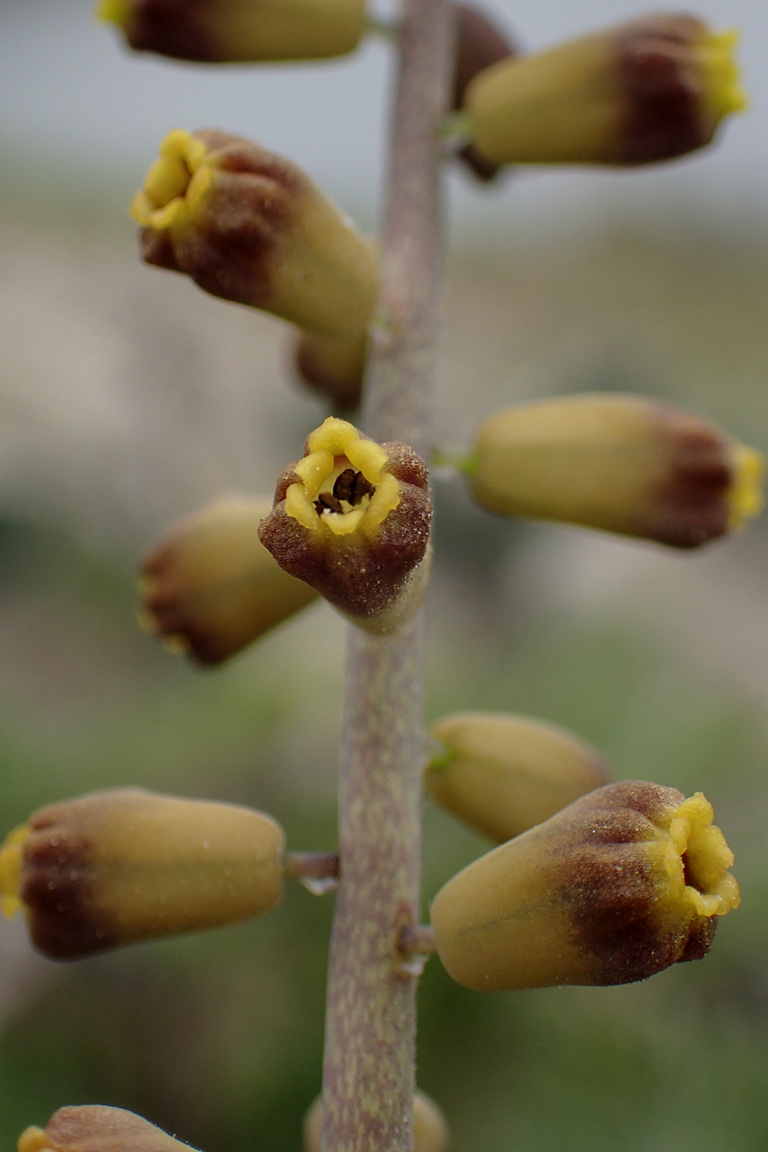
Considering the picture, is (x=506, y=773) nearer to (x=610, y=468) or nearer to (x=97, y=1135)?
(x=610, y=468)

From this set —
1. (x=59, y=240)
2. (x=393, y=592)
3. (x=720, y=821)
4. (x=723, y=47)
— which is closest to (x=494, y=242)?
(x=59, y=240)

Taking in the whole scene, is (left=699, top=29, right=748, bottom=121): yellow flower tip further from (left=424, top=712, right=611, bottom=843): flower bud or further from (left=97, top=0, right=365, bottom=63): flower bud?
(left=424, top=712, right=611, bottom=843): flower bud

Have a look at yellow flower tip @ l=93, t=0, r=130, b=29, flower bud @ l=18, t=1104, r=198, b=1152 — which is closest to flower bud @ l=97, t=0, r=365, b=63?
yellow flower tip @ l=93, t=0, r=130, b=29

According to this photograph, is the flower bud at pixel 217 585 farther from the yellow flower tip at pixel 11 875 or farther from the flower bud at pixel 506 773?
the yellow flower tip at pixel 11 875

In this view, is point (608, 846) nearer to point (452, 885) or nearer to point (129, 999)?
point (452, 885)

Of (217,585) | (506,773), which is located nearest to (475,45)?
(217,585)

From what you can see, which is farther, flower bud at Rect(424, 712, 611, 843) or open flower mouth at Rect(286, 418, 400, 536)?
flower bud at Rect(424, 712, 611, 843)
